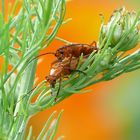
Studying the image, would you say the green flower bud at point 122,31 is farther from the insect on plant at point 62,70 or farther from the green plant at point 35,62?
the insect on plant at point 62,70

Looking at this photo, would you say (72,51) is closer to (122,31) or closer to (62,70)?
(62,70)

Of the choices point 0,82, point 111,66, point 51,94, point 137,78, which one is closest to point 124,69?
point 111,66

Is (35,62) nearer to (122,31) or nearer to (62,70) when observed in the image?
(62,70)

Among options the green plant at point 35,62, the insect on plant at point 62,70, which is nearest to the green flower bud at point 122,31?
the green plant at point 35,62

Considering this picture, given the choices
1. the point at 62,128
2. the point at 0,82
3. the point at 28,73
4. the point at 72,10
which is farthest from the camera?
the point at 72,10

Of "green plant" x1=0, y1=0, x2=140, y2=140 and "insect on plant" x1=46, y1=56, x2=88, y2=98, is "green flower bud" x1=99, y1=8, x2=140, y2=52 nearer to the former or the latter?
"green plant" x1=0, y1=0, x2=140, y2=140

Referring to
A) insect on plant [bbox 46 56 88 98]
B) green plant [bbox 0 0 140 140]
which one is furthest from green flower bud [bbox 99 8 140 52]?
insect on plant [bbox 46 56 88 98]

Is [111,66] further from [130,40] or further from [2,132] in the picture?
[2,132]

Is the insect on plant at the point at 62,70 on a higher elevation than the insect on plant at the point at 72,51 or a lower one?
lower

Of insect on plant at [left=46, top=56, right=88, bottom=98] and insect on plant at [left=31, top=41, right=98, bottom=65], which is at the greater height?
insect on plant at [left=31, top=41, right=98, bottom=65]

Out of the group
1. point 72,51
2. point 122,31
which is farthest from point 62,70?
point 122,31

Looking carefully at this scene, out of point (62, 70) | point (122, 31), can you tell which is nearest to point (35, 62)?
point (62, 70)
